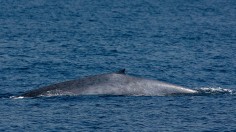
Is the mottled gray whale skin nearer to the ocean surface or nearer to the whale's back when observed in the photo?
the whale's back

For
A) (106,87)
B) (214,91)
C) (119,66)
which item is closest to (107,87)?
(106,87)

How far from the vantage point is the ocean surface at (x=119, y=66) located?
3994 cm

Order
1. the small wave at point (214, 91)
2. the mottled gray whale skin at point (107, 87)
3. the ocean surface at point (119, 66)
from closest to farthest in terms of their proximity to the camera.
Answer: the ocean surface at point (119, 66), the mottled gray whale skin at point (107, 87), the small wave at point (214, 91)

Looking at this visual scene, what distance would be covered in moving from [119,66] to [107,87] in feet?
54.2

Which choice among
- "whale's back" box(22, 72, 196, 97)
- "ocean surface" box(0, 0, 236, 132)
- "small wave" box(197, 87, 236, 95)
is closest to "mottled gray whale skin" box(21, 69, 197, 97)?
"whale's back" box(22, 72, 196, 97)

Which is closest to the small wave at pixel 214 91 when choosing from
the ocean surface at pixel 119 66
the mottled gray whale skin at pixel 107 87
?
the ocean surface at pixel 119 66

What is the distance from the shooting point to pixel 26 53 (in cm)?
6619

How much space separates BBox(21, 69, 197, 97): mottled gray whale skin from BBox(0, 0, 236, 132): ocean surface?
0.62 metres

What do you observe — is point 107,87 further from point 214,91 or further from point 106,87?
point 214,91

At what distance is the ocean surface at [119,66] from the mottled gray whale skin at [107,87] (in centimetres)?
62

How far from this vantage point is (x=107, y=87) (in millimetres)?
45188

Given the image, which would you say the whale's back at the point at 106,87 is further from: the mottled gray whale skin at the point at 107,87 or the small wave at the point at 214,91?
the small wave at the point at 214,91

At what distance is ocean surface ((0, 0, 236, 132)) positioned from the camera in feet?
131

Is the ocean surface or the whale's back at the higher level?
the whale's back
